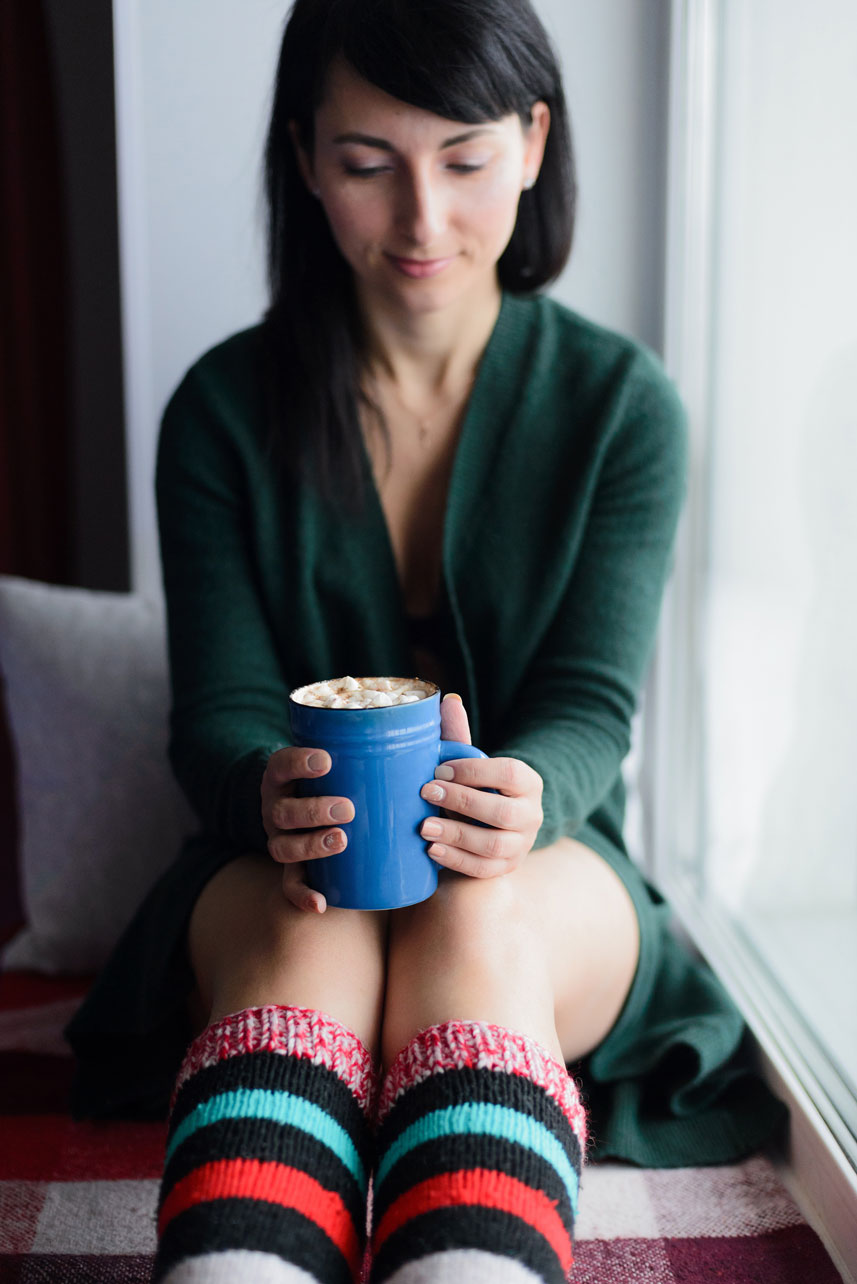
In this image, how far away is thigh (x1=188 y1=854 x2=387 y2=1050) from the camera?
75 centimetres

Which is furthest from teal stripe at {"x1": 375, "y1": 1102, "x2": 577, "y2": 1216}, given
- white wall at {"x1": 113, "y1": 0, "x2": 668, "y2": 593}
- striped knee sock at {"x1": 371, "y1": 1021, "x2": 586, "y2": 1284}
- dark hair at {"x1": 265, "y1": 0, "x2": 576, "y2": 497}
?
white wall at {"x1": 113, "y1": 0, "x2": 668, "y2": 593}

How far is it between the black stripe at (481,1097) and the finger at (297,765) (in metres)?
0.21

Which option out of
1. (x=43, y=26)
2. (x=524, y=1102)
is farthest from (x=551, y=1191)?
(x=43, y=26)

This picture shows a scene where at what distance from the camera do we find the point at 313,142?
104 cm

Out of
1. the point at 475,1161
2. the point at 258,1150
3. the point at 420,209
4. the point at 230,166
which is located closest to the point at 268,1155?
the point at 258,1150

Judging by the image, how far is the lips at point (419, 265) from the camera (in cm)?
103

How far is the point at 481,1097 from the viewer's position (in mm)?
660

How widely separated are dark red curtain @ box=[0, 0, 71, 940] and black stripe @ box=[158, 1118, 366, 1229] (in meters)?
1.36

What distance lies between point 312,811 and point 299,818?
0.05 ft

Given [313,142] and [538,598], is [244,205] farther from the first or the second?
[538,598]

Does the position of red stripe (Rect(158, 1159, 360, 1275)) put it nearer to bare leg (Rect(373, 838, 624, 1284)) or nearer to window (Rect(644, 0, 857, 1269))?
bare leg (Rect(373, 838, 624, 1284))

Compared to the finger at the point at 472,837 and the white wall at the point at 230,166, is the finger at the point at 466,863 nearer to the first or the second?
the finger at the point at 472,837

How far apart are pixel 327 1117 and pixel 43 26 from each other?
1.79m

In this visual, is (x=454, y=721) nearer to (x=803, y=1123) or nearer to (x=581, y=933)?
(x=581, y=933)
